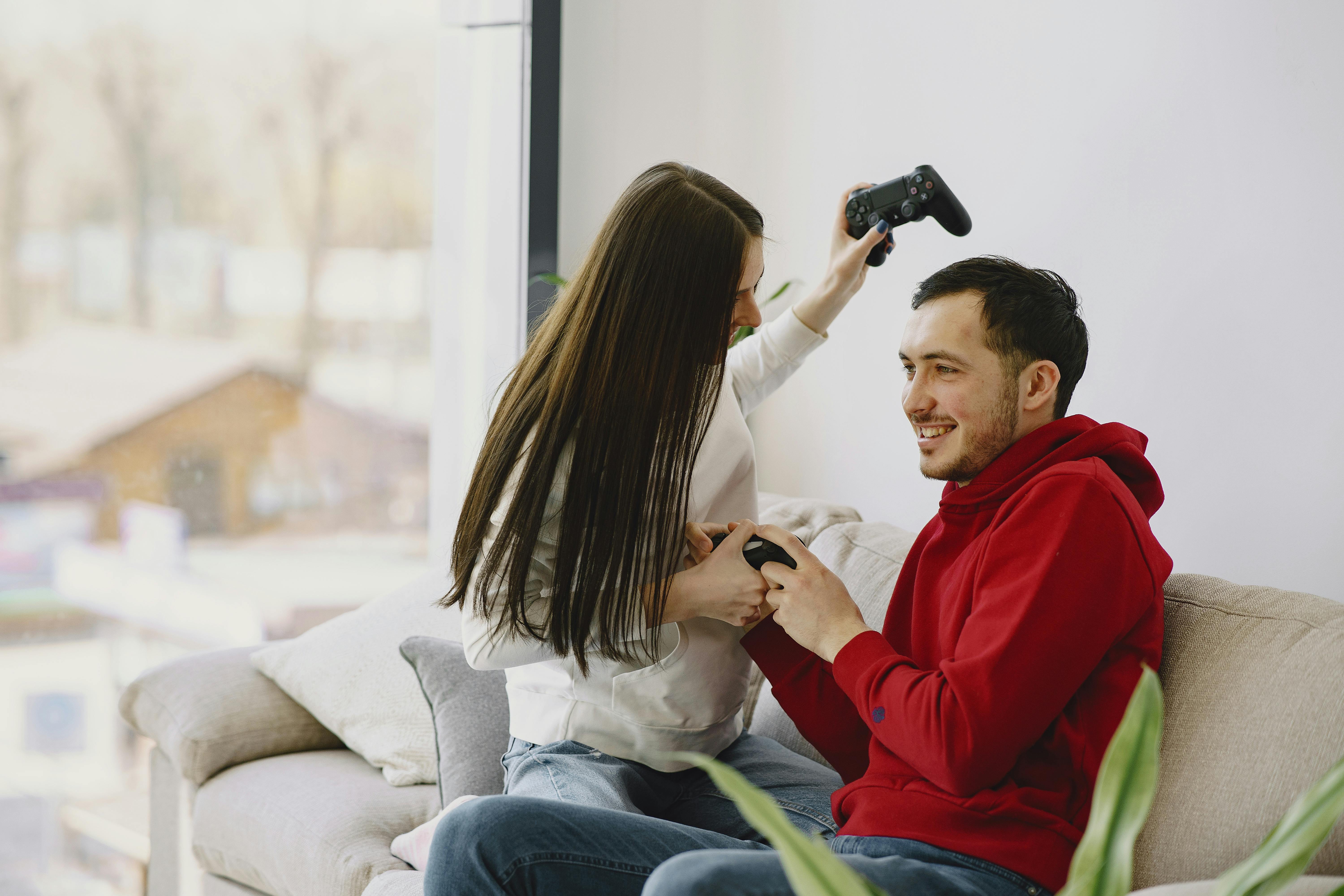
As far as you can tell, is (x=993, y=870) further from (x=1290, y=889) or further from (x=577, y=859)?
(x=577, y=859)

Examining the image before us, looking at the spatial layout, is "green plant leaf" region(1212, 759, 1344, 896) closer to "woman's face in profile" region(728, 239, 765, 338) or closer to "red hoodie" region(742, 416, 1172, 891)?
"red hoodie" region(742, 416, 1172, 891)

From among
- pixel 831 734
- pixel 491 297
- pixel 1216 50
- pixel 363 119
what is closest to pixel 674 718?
pixel 831 734

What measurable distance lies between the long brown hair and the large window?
1.62 meters

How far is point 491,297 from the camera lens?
112 inches

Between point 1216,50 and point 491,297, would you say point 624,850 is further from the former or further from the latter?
point 491,297

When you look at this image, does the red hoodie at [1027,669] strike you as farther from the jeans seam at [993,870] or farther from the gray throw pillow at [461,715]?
the gray throw pillow at [461,715]

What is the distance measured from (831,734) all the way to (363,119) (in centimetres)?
213

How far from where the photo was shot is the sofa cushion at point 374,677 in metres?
1.86

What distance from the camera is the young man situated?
104 centimetres

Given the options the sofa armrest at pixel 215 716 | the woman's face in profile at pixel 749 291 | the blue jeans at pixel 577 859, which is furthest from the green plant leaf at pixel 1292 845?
the sofa armrest at pixel 215 716

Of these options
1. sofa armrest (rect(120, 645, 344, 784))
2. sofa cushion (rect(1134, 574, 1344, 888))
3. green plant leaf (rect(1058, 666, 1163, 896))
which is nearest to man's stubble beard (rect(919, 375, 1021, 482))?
sofa cushion (rect(1134, 574, 1344, 888))

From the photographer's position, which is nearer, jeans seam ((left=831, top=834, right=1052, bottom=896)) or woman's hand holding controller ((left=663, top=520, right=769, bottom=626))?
jeans seam ((left=831, top=834, right=1052, bottom=896))

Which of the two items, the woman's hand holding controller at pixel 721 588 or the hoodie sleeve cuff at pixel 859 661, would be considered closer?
the hoodie sleeve cuff at pixel 859 661

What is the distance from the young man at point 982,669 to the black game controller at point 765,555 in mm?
11
